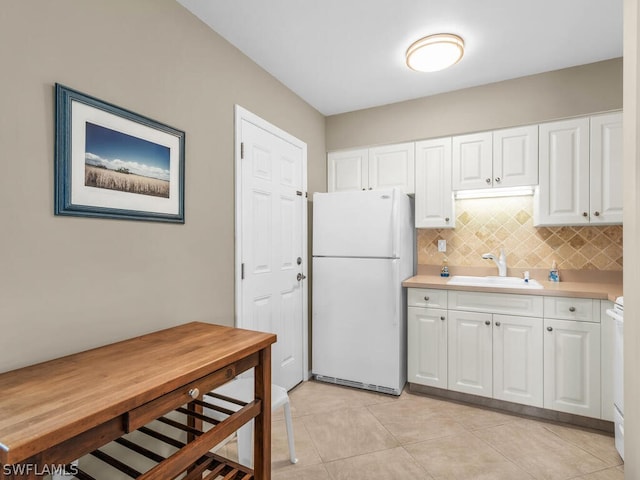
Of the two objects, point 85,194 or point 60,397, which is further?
point 85,194

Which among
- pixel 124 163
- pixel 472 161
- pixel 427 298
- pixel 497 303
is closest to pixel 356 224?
pixel 427 298

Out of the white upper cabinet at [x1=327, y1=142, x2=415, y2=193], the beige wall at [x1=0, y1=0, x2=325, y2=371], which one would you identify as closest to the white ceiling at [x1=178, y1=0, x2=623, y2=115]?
the beige wall at [x1=0, y1=0, x2=325, y2=371]

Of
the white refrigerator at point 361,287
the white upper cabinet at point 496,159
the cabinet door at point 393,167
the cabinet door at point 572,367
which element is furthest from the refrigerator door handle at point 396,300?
the cabinet door at point 572,367

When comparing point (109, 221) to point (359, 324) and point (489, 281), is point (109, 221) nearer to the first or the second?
point (359, 324)

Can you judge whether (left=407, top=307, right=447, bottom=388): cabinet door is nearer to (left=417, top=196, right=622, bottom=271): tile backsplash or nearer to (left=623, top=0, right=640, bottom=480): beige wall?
(left=417, top=196, right=622, bottom=271): tile backsplash

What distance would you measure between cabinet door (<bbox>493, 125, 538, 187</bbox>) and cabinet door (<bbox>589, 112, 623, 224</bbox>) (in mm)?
351

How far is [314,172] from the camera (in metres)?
3.16

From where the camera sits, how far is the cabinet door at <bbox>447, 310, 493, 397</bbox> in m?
2.48

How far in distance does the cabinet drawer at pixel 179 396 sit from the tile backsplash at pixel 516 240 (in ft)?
7.54

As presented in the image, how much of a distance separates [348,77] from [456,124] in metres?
0.99

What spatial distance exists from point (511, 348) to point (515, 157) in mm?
1433

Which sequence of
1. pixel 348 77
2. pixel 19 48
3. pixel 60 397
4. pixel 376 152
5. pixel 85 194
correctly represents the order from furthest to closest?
pixel 376 152
pixel 348 77
pixel 85 194
pixel 19 48
pixel 60 397

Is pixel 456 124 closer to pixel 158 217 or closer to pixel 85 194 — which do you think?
pixel 158 217

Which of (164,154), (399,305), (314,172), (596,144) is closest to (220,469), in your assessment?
(164,154)
